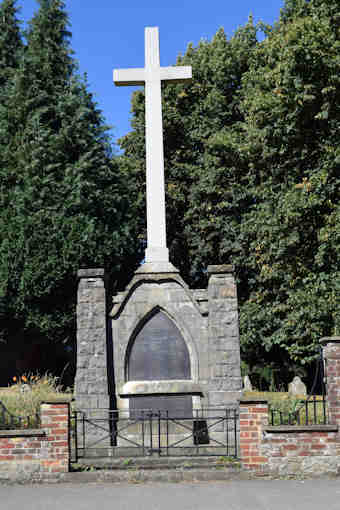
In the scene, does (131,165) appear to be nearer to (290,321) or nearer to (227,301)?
(290,321)

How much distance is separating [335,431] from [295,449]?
0.62 m

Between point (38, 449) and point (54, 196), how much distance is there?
37.8ft

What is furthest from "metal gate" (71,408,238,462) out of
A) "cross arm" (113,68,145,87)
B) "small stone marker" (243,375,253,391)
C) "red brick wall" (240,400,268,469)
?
"small stone marker" (243,375,253,391)

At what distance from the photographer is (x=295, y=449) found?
8.03 m

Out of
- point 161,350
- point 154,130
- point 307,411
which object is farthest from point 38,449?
point 154,130

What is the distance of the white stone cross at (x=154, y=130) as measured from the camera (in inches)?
461

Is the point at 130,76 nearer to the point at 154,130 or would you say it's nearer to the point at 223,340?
the point at 154,130

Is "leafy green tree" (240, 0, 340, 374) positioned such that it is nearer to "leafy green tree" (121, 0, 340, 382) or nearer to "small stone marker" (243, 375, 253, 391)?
"leafy green tree" (121, 0, 340, 382)

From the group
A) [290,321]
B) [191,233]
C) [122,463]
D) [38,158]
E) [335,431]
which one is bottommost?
[122,463]

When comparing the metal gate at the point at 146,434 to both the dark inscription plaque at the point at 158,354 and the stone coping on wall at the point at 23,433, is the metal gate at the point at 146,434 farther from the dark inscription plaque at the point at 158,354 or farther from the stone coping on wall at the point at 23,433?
the stone coping on wall at the point at 23,433

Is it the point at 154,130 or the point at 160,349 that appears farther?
the point at 154,130

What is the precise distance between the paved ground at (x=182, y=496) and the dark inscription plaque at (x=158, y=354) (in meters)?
3.43

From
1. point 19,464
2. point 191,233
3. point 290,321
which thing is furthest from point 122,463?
point 191,233

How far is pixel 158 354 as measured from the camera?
36.6 ft
